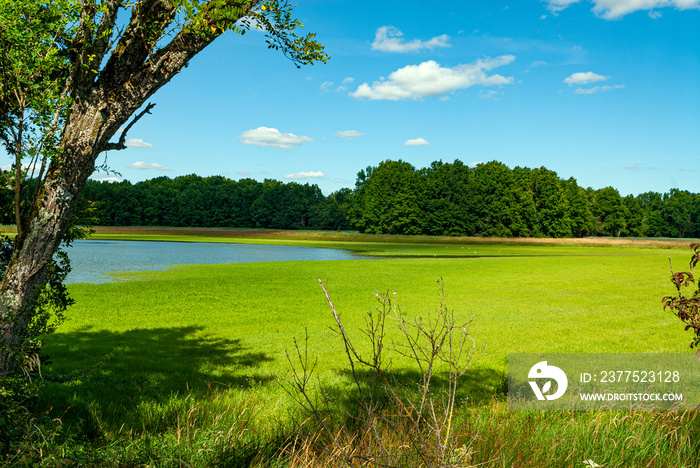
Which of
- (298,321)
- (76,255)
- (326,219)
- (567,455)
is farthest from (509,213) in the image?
(567,455)

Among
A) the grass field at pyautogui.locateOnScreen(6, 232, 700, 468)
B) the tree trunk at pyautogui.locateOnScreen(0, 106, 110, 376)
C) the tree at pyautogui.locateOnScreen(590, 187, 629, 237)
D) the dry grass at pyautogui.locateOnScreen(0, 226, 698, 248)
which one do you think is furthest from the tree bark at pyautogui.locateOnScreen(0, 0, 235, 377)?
the tree at pyautogui.locateOnScreen(590, 187, 629, 237)

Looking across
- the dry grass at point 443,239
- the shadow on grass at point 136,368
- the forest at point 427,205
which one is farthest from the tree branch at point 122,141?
the forest at point 427,205

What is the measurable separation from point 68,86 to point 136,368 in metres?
5.44

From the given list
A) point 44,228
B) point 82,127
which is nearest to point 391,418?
point 44,228

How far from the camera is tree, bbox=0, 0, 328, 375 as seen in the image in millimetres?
4309

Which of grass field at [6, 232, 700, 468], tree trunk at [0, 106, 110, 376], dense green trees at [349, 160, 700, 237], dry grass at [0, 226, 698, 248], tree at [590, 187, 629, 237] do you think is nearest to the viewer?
tree trunk at [0, 106, 110, 376]

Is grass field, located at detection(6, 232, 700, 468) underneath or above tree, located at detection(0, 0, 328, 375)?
underneath

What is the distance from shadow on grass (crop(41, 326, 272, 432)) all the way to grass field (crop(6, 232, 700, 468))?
4 cm

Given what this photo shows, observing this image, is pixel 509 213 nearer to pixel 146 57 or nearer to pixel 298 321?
pixel 298 321

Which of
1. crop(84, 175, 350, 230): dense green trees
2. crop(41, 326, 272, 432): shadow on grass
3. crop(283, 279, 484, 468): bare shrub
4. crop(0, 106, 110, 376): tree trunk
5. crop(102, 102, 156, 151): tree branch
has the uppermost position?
crop(84, 175, 350, 230): dense green trees

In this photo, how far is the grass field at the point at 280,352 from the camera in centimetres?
461

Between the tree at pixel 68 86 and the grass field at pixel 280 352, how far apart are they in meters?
1.44

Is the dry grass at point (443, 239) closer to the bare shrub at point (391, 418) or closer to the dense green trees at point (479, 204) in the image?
the dense green trees at point (479, 204)

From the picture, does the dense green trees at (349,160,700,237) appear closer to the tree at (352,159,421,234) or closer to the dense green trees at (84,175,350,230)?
the tree at (352,159,421,234)
